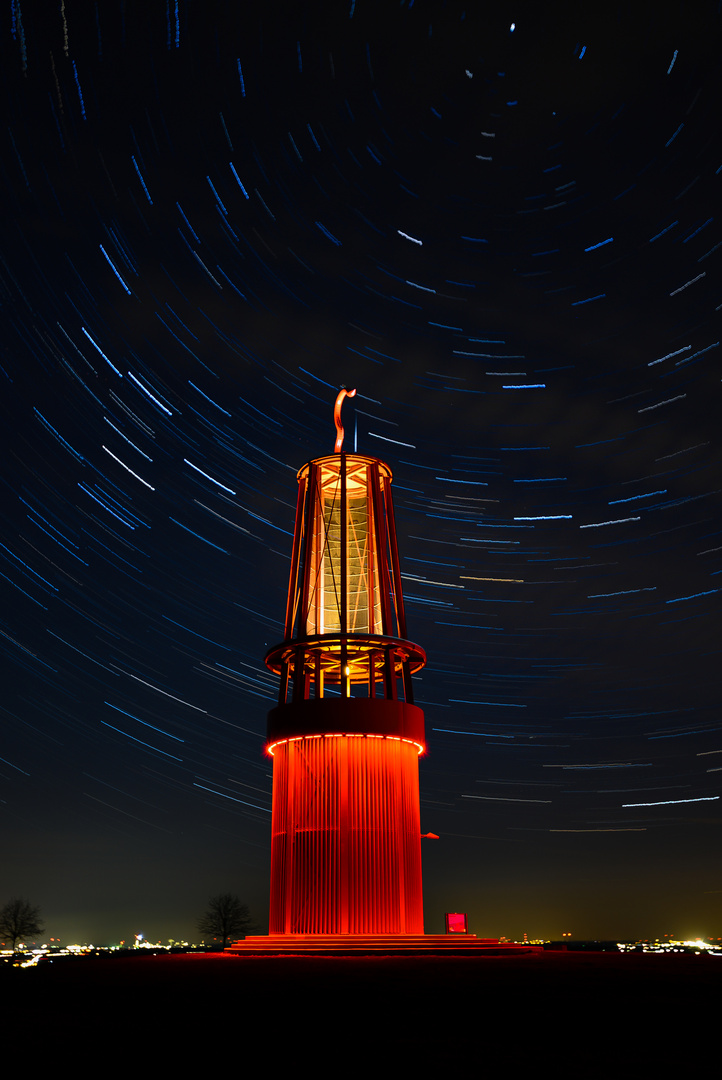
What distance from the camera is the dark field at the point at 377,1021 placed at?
20.5 feet

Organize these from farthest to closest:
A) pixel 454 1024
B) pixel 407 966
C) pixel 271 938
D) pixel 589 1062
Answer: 1. pixel 271 938
2. pixel 407 966
3. pixel 454 1024
4. pixel 589 1062

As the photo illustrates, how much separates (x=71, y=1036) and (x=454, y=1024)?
3.54 metres

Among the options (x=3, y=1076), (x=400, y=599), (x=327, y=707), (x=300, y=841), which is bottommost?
(x=3, y=1076)

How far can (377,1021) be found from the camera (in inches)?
324

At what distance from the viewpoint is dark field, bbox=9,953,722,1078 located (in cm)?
624

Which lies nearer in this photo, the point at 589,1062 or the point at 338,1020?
the point at 589,1062

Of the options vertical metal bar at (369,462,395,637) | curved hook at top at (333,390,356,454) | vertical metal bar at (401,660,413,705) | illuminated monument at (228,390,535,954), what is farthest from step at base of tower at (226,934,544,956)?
curved hook at top at (333,390,356,454)

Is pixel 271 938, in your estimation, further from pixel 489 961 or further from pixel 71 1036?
pixel 71 1036

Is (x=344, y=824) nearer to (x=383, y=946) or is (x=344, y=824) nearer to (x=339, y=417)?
(x=383, y=946)

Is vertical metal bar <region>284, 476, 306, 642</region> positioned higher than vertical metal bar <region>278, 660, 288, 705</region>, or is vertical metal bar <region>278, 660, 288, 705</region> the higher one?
vertical metal bar <region>284, 476, 306, 642</region>

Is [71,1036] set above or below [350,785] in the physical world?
below

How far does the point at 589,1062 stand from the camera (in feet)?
20.3

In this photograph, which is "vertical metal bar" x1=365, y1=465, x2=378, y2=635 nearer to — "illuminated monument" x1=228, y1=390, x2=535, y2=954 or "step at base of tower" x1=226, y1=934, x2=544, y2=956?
"illuminated monument" x1=228, y1=390, x2=535, y2=954

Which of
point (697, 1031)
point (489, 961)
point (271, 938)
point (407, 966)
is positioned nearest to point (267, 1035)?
point (697, 1031)
